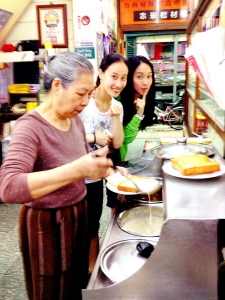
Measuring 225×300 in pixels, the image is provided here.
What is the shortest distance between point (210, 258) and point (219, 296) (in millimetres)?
208

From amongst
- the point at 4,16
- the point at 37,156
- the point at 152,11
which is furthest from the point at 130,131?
the point at 152,11

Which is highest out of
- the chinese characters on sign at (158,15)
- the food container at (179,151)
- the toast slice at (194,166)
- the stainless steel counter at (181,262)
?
the chinese characters on sign at (158,15)

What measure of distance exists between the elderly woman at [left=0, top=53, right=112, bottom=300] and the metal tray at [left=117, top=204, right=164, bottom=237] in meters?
0.23

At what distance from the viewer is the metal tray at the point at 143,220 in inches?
62.7

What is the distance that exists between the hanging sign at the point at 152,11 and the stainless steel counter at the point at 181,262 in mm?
6587

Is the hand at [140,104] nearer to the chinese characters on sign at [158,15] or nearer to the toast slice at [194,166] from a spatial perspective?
the toast slice at [194,166]

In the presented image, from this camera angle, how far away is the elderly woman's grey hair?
1.35 m

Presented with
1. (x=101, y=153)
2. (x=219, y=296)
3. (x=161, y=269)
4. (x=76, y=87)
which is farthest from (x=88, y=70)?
(x=219, y=296)

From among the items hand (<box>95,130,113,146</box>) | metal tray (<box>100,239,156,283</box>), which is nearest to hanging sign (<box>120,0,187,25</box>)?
hand (<box>95,130,113,146</box>)

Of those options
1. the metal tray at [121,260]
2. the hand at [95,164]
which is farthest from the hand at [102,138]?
the hand at [95,164]

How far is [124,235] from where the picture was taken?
5.07 feet

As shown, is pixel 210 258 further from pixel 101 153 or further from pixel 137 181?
pixel 137 181

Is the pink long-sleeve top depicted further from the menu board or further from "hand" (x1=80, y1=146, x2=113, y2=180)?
the menu board

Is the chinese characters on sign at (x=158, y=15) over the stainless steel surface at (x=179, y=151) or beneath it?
over
